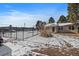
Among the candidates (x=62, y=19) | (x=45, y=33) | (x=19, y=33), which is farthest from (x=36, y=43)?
(x=62, y=19)

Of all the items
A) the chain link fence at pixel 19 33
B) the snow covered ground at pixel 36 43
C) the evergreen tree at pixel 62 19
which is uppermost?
the evergreen tree at pixel 62 19

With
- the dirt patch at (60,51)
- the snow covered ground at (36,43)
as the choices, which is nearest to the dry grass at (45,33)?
the snow covered ground at (36,43)

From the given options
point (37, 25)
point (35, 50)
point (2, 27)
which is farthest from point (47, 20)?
point (2, 27)

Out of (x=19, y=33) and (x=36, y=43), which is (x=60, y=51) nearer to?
(x=36, y=43)

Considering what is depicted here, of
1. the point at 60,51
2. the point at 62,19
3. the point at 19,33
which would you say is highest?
the point at 62,19

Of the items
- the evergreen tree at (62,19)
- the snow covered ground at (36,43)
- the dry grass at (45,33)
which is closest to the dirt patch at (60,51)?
the snow covered ground at (36,43)

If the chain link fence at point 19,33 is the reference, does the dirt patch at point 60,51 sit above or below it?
below

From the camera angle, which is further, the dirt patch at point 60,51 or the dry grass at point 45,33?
the dry grass at point 45,33

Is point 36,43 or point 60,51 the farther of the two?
point 36,43

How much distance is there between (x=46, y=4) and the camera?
3.12 meters

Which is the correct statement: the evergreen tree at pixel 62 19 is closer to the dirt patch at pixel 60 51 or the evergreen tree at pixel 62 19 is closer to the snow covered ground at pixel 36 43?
the snow covered ground at pixel 36 43

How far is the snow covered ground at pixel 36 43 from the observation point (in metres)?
3.21

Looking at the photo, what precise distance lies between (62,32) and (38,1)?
2.16 feet

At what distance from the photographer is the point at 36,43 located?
3307mm
